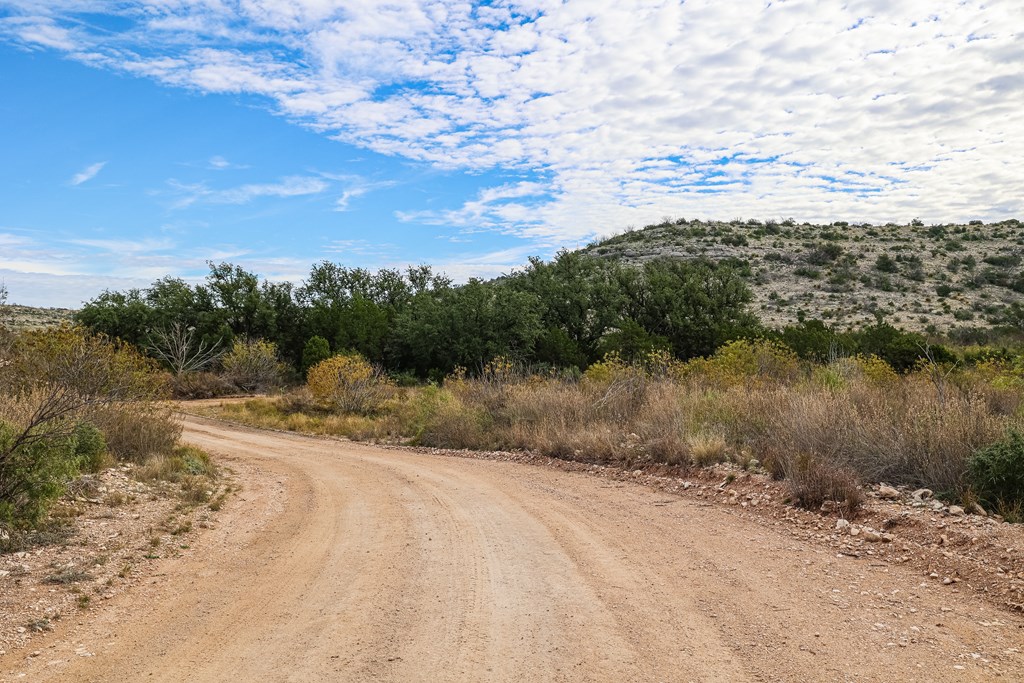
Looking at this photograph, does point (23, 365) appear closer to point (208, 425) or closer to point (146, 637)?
point (208, 425)

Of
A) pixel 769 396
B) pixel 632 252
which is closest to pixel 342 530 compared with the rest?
pixel 769 396

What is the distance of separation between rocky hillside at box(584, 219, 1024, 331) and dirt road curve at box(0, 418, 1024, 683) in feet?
146

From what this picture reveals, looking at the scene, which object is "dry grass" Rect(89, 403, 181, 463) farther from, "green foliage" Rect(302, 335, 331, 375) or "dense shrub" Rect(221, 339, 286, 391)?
"dense shrub" Rect(221, 339, 286, 391)

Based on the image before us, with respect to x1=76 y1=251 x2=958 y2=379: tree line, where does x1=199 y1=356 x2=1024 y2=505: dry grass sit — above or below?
below

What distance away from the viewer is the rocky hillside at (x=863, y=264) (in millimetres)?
50750

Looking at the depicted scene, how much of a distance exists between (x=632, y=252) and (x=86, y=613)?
65603 millimetres

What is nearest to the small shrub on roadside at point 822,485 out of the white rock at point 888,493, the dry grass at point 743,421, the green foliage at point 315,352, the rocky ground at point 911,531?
the dry grass at point 743,421

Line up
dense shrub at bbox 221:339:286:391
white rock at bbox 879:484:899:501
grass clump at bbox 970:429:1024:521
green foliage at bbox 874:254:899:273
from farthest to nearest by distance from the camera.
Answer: green foliage at bbox 874:254:899:273 < dense shrub at bbox 221:339:286:391 < white rock at bbox 879:484:899:501 < grass clump at bbox 970:429:1024:521

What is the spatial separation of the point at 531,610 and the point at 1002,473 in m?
5.83

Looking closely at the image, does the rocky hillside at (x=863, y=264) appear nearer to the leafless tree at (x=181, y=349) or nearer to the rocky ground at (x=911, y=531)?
the leafless tree at (x=181, y=349)

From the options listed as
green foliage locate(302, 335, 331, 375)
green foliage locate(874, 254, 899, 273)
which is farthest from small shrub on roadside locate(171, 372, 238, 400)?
green foliage locate(874, 254, 899, 273)

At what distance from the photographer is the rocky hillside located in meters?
50.8

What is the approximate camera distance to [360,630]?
551 centimetres

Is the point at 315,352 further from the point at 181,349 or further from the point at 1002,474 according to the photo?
the point at 1002,474
